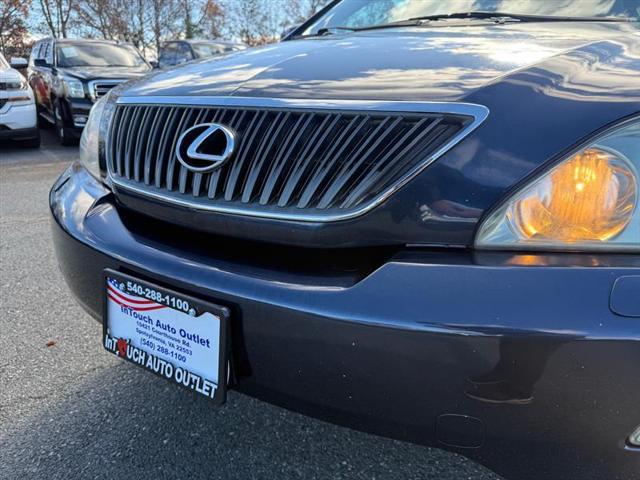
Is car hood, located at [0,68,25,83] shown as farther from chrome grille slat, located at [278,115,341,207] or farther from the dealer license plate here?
chrome grille slat, located at [278,115,341,207]

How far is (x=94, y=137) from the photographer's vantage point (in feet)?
6.47

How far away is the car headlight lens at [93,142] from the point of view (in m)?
1.91

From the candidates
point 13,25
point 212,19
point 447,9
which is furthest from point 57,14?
point 447,9

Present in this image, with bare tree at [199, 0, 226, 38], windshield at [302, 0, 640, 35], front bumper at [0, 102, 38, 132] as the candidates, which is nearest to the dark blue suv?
windshield at [302, 0, 640, 35]

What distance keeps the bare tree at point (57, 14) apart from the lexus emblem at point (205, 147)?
22291 millimetres

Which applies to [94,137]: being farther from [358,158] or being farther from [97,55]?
[97,55]

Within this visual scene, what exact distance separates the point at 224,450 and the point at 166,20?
2293 centimetres

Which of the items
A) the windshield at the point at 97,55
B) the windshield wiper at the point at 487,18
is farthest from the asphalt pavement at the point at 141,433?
the windshield at the point at 97,55

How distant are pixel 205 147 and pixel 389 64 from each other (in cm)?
55

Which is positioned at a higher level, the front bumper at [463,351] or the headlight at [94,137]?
the headlight at [94,137]

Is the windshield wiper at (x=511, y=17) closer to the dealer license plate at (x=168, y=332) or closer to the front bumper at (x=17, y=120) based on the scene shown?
the dealer license plate at (x=168, y=332)

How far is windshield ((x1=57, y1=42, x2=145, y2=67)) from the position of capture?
8609mm

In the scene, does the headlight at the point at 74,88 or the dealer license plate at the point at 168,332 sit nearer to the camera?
the dealer license plate at the point at 168,332

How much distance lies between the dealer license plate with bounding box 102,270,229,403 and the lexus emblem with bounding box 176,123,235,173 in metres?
0.34
